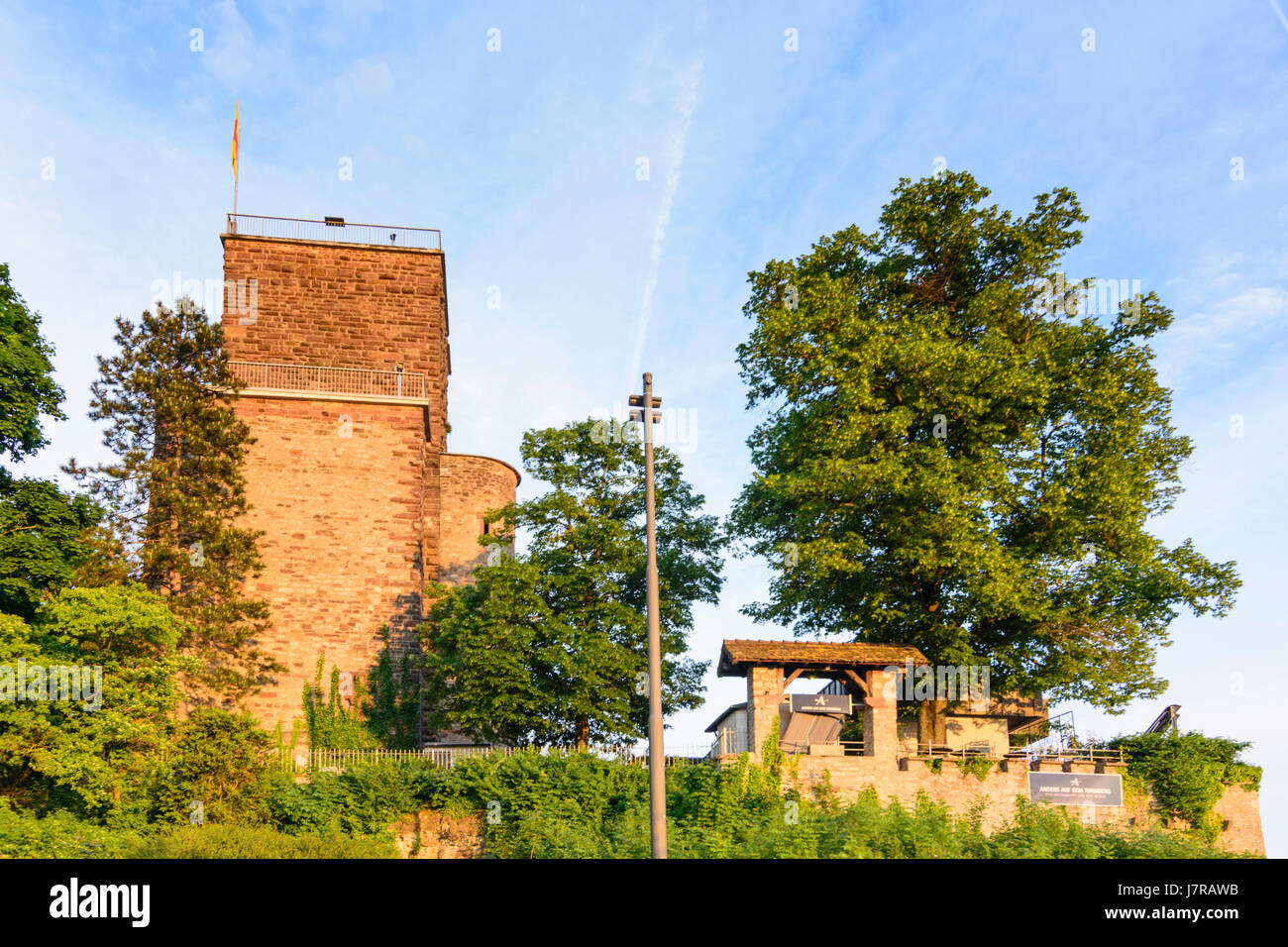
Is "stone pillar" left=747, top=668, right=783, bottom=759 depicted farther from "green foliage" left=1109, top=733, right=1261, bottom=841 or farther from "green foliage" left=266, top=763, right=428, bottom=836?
"green foliage" left=1109, top=733, right=1261, bottom=841

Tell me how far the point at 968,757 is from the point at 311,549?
19781 millimetres

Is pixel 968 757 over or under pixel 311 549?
under

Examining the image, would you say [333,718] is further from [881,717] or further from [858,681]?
[881,717]

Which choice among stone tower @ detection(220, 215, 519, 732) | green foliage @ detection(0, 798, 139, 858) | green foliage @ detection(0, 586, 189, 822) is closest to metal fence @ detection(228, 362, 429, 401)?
stone tower @ detection(220, 215, 519, 732)

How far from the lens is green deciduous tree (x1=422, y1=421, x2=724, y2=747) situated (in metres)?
25.4

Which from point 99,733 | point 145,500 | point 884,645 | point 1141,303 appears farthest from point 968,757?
point 145,500

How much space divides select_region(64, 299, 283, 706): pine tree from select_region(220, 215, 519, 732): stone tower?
1363mm

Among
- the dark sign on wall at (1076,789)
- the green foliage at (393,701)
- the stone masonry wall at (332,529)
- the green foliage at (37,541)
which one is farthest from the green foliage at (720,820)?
the green foliage at (37,541)

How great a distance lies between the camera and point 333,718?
93.0ft

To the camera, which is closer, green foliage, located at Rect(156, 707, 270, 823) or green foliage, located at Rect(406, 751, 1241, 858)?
green foliage, located at Rect(406, 751, 1241, 858)

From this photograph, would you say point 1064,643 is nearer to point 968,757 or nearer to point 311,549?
point 968,757

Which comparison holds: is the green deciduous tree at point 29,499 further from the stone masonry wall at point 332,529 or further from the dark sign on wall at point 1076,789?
the dark sign on wall at point 1076,789

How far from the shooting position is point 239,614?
89.4 ft
